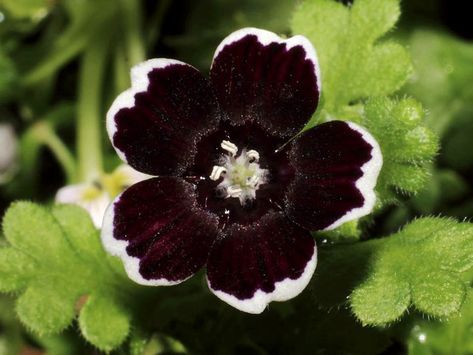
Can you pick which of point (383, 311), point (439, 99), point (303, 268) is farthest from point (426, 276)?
point (439, 99)

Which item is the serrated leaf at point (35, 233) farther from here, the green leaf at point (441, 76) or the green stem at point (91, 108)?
the green leaf at point (441, 76)

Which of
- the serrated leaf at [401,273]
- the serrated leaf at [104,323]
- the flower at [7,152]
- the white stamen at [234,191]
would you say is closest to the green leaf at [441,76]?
the serrated leaf at [401,273]

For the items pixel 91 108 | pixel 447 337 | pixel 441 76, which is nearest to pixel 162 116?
pixel 447 337

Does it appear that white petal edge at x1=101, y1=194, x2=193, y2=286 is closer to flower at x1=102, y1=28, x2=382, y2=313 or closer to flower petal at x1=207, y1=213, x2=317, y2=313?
flower at x1=102, y1=28, x2=382, y2=313

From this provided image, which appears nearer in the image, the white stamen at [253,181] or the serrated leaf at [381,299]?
the serrated leaf at [381,299]

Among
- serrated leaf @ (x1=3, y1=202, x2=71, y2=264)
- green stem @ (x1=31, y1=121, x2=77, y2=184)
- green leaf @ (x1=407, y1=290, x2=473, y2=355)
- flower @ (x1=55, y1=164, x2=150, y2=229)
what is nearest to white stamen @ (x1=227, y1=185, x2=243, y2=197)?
serrated leaf @ (x1=3, y1=202, x2=71, y2=264)

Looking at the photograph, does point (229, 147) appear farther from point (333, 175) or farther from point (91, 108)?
point (91, 108)
